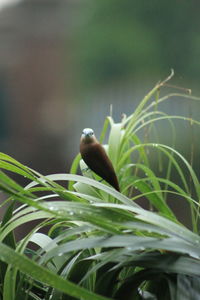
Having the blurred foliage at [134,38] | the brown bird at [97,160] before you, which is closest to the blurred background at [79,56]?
the blurred foliage at [134,38]

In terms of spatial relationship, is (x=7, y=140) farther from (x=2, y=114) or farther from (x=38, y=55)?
(x=38, y=55)

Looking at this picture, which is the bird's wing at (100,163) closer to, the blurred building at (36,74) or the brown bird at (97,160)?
the brown bird at (97,160)

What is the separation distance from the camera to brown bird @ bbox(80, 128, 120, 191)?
66cm

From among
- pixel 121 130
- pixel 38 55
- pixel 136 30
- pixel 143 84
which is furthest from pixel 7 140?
pixel 121 130

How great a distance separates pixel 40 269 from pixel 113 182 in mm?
283

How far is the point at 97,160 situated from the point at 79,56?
356 inches

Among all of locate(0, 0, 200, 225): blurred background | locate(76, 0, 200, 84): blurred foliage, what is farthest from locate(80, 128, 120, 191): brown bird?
locate(76, 0, 200, 84): blurred foliage

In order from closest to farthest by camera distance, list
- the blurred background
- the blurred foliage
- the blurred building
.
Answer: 1. the blurred building
2. the blurred background
3. the blurred foliage

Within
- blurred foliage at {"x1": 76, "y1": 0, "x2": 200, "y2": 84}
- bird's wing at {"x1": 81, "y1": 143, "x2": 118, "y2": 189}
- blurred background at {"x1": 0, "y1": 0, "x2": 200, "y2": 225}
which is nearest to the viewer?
bird's wing at {"x1": 81, "y1": 143, "x2": 118, "y2": 189}

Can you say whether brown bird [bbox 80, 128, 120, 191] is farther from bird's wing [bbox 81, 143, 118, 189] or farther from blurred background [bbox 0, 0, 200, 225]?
blurred background [bbox 0, 0, 200, 225]

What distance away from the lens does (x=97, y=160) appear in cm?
66

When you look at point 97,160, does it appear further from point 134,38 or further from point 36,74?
point 134,38

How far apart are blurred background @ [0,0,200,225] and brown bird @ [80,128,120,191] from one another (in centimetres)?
634

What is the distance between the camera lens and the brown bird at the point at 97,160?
66 centimetres
